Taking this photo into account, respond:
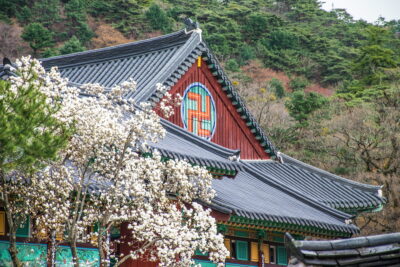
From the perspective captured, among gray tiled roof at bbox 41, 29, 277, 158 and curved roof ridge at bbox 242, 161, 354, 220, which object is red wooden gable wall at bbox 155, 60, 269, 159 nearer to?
gray tiled roof at bbox 41, 29, 277, 158

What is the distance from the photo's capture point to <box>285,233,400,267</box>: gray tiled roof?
7812 mm

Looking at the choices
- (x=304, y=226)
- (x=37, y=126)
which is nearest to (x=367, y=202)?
(x=304, y=226)

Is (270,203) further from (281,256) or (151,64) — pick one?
(151,64)

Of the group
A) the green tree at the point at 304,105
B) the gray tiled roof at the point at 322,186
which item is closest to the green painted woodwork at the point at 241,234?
the gray tiled roof at the point at 322,186

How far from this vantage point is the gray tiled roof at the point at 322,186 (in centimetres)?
2486

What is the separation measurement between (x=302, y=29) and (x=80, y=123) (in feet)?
206

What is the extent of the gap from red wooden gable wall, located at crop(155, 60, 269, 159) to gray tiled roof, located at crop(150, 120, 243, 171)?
3.22 meters

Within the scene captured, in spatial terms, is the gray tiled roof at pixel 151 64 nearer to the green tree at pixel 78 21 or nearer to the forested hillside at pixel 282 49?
the forested hillside at pixel 282 49

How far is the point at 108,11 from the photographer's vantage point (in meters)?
71.7

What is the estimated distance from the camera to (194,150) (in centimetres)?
1966

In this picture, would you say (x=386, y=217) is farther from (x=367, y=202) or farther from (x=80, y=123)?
(x=80, y=123)

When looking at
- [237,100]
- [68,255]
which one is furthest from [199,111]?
[68,255]

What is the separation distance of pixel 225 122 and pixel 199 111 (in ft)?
4.16

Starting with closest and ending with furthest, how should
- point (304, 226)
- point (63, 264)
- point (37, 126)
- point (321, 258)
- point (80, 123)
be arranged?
1. point (321, 258)
2. point (37, 126)
3. point (80, 123)
4. point (63, 264)
5. point (304, 226)
